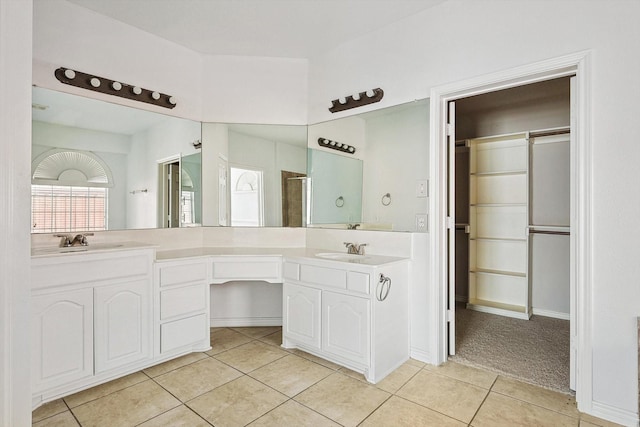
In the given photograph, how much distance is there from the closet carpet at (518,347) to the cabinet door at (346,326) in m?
0.84

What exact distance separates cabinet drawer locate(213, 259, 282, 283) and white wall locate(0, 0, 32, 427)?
1.75 m

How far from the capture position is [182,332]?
8.76 feet

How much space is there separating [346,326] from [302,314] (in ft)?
1.45

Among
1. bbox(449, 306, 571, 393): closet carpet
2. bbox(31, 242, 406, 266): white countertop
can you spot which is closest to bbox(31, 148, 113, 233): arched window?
bbox(31, 242, 406, 266): white countertop

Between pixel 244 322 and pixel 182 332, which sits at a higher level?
pixel 182 332

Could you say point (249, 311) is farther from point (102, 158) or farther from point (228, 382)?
point (102, 158)

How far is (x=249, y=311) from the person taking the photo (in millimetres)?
3473

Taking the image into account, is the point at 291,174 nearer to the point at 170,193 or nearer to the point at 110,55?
the point at 170,193

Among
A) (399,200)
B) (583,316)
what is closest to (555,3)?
(399,200)

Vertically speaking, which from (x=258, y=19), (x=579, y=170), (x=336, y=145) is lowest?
(x=579, y=170)

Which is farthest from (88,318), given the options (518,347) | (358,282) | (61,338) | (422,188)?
(518,347)

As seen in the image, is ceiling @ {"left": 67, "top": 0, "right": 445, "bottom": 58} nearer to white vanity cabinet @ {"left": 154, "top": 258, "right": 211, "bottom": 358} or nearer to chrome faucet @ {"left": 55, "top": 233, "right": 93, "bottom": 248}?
chrome faucet @ {"left": 55, "top": 233, "right": 93, "bottom": 248}

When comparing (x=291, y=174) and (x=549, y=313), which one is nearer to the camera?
(x=291, y=174)

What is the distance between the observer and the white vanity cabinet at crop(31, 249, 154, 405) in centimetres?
199
